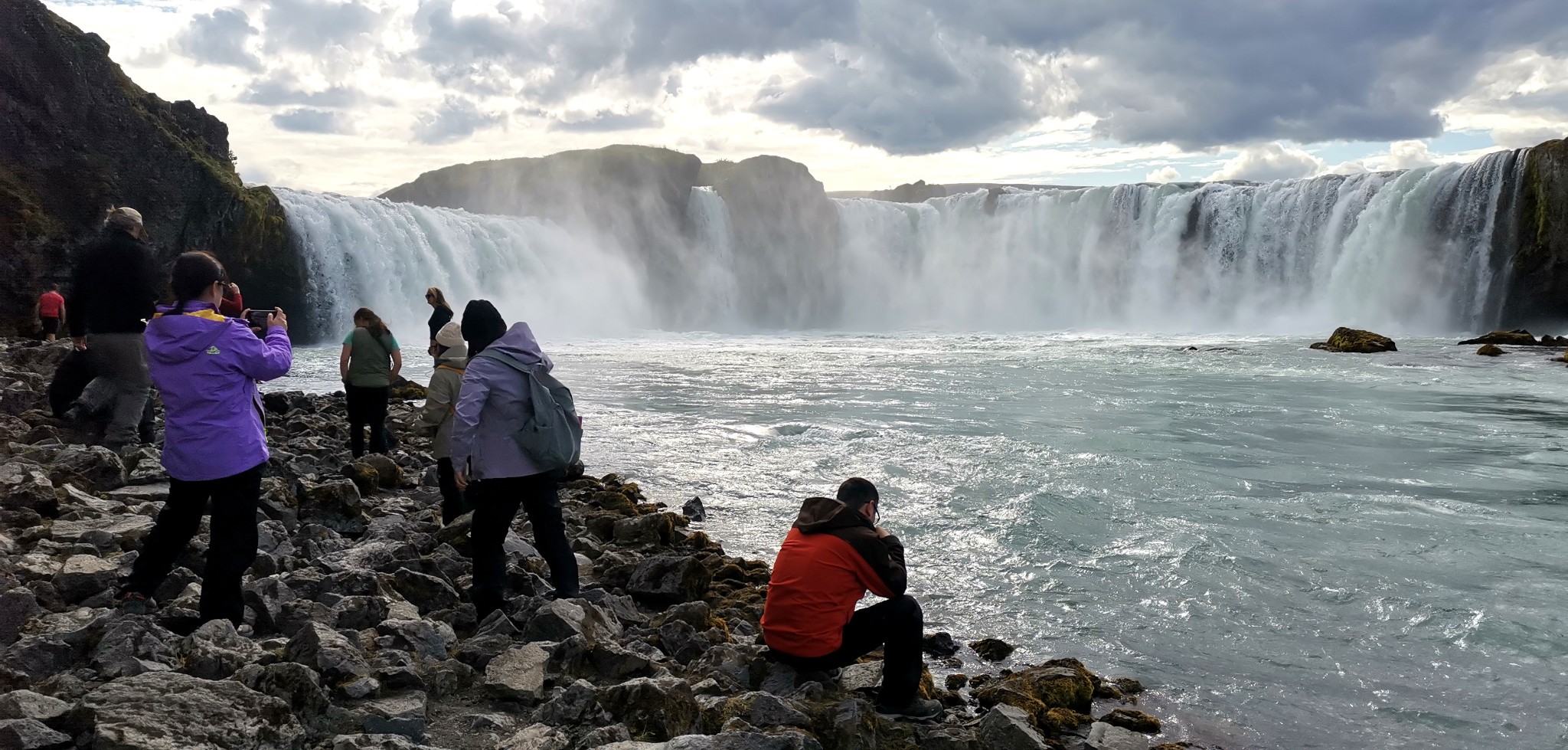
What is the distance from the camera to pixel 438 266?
3972cm

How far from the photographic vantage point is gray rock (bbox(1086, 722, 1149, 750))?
5.10m

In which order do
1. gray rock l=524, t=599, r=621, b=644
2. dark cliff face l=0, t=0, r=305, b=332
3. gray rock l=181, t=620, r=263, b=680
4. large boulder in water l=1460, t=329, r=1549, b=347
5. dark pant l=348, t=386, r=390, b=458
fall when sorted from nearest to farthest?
gray rock l=181, t=620, r=263, b=680 < gray rock l=524, t=599, r=621, b=644 < dark pant l=348, t=386, r=390, b=458 < dark cliff face l=0, t=0, r=305, b=332 < large boulder in water l=1460, t=329, r=1549, b=347

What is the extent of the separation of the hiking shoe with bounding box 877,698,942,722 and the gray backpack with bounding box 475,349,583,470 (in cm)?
222

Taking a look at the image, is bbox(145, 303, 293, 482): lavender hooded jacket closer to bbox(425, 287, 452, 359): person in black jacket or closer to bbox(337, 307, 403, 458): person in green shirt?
bbox(425, 287, 452, 359): person in black jacket

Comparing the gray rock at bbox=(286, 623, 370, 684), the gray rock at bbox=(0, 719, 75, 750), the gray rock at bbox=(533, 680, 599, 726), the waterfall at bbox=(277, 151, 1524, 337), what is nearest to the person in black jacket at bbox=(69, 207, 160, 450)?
the gray rock at bbox=(286, 623, 370, 684)

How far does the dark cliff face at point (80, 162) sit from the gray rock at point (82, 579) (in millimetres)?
22633

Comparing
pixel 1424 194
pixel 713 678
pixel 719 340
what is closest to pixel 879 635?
pixel 713 678

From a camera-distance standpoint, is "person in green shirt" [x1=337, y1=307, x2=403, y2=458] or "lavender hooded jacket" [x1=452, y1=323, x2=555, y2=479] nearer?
"lavender hooded jacket" [x1=452, y1=323, x2=555, y2=479]

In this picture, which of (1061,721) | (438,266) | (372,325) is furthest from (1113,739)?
(438,266)

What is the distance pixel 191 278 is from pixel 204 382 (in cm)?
49

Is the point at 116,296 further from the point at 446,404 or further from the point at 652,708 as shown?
the point at 652,708

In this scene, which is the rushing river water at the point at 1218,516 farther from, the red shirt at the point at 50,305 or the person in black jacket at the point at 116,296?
the person in black jacket at the point at 116,296

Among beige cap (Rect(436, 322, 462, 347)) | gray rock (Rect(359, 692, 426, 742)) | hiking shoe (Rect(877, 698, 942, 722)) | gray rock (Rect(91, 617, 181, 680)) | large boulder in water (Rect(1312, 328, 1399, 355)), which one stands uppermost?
beige cap (Rect(436, 322, 462, 347))

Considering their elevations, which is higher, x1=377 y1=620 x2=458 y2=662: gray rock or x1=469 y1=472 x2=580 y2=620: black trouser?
x1=469 y1=472 x2=580 y2=620: black trouser
